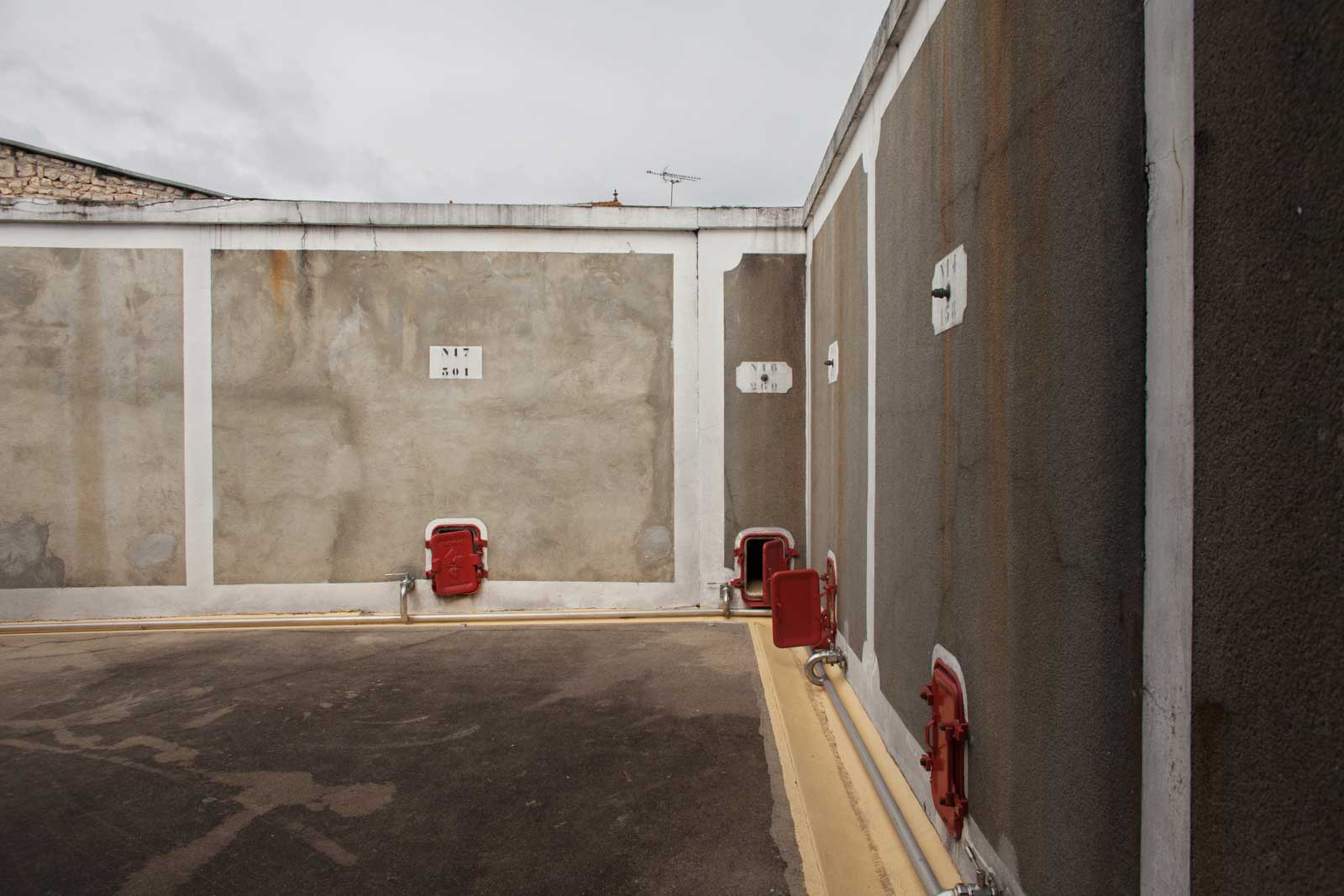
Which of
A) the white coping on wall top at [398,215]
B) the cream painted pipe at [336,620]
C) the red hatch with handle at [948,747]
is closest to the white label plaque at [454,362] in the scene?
the white coping on wall top at [398,215]

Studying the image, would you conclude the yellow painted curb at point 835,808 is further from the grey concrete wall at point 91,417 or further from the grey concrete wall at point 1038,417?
the grey concrete wall at point 91,417

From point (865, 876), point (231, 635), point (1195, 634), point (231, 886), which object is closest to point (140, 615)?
point (231, 635)

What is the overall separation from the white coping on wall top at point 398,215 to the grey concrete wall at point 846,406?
101 cm

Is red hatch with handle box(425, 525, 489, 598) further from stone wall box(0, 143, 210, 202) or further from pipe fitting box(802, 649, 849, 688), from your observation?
stone wall box(0, 143, 210, 202)

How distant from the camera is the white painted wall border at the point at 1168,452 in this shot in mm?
1113

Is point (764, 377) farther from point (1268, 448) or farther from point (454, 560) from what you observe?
point (1268, 448)

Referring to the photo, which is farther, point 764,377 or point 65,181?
point 65,181

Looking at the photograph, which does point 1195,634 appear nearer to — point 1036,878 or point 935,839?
point 1036,878

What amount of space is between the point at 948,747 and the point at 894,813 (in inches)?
24.8

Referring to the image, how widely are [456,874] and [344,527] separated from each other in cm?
385

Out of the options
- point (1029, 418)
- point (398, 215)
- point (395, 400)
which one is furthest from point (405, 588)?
point (1029, 418)

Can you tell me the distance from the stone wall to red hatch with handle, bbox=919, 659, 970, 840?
9509 mm

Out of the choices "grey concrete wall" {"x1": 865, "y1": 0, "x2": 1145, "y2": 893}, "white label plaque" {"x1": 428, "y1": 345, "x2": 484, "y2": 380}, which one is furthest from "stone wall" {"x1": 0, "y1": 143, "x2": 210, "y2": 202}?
"grey concrete wall" {"x1": 865, "y1": 0, "x2": 1145, "y2": 893}

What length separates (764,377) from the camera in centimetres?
551
